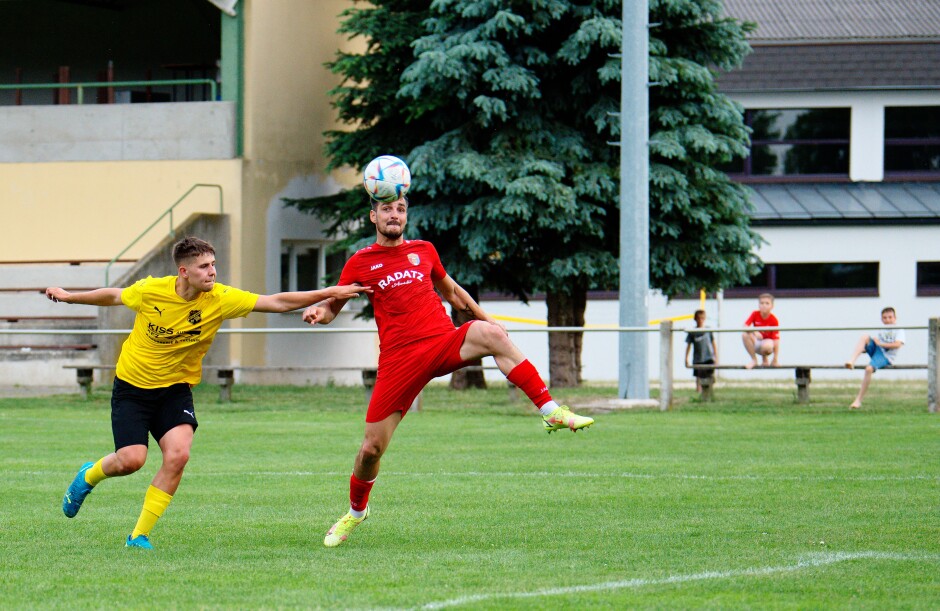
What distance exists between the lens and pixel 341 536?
8547mm

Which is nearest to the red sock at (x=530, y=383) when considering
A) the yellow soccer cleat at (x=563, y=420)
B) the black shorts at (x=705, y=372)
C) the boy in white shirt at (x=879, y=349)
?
the yellow soccer cleat at (x=563, y=420)

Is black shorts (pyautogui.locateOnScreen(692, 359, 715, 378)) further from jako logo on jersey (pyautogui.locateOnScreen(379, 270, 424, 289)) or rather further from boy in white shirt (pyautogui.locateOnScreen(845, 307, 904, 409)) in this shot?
jako logo on jersey (pyautogui.locateOnScreen(379, 270, 424, 289))

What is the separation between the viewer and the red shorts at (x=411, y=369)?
8.51 metres

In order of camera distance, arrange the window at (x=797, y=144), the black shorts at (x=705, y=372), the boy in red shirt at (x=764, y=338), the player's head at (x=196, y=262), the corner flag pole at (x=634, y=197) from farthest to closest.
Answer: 1. the window at (x=797, y=144)
2. the boy in red shirt at (x=764, y=338)
3. the black shorts at (x=705, y=372)
4. the corner flag pole at (x=634, y=197)
5. the player's head at (x=196, y=262)

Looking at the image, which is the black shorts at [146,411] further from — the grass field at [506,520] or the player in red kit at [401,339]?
the player in red kit at [401,339]

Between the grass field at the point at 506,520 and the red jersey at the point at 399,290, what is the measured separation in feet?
4.25

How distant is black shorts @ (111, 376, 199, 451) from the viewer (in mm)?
8500

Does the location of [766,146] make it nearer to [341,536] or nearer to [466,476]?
[466,476]

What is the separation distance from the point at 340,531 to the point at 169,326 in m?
1.62

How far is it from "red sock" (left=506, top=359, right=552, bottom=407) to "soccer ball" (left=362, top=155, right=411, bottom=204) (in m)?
1.29

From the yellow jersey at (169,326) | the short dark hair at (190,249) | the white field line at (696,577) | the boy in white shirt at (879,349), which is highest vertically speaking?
the short dark hair at (190,249)

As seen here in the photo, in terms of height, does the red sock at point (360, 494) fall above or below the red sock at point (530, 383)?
below

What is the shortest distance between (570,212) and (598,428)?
260 inches

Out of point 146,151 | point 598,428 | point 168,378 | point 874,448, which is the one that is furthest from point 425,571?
point 146,151
